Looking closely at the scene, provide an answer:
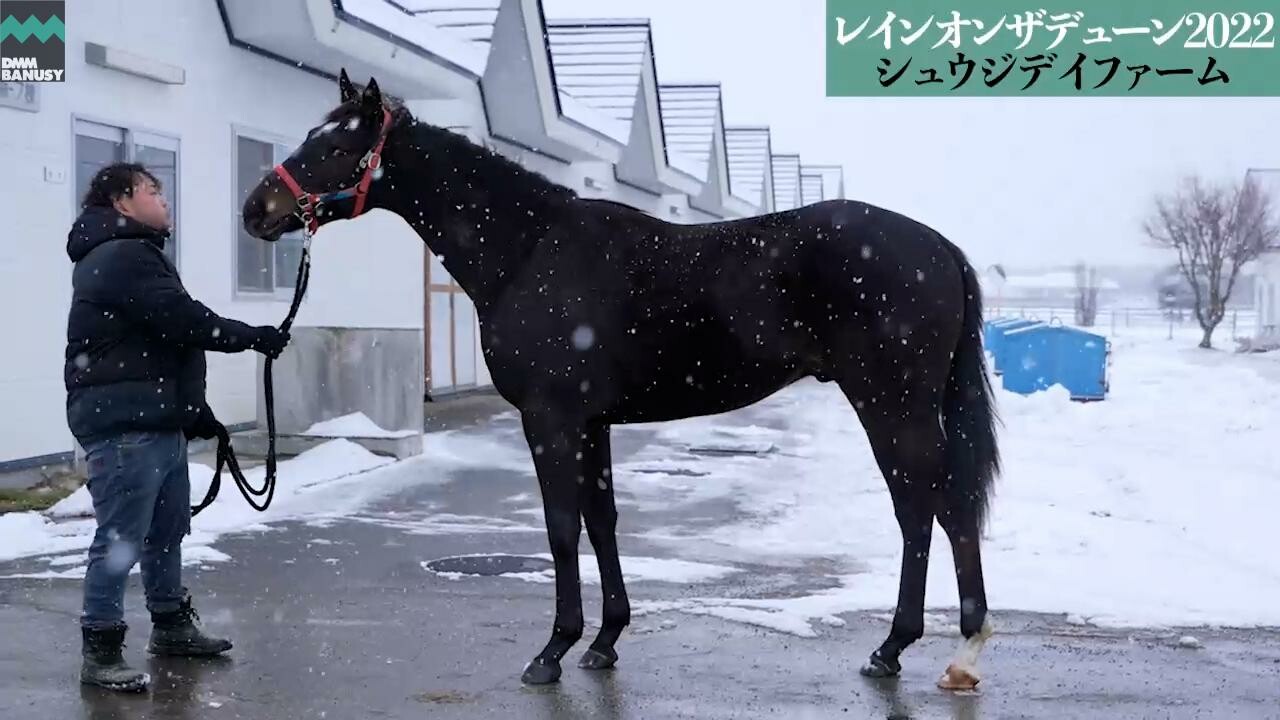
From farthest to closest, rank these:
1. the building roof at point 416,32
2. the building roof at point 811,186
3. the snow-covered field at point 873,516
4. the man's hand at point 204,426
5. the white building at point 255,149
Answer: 1. the building roof at point 811,186
2. the building roof at point 416,32
3. the white building at point 255,149
4. the snow-covered field at point 873,516
5. the man's hand at point 204,426

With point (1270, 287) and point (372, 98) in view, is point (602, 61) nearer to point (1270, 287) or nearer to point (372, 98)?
point (372, 98)

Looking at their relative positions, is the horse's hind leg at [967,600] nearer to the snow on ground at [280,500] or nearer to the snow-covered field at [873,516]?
the snow-covered field at [873,516]

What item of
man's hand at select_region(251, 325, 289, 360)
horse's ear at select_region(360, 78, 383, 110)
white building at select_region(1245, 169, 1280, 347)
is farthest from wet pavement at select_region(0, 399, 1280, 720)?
white building at select_region(1245, 169, 1280, 347)

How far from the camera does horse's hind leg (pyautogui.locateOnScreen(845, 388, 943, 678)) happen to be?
498 centimetres

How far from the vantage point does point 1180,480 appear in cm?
1084

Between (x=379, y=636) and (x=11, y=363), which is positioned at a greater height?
(x=11, y=363)

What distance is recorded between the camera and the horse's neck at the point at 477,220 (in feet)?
17.2

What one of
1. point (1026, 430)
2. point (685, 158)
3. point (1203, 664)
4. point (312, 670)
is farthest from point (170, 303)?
point (685, 158)

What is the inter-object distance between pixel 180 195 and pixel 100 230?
6908mm

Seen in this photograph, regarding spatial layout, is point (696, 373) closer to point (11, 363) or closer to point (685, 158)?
point (11, 363)

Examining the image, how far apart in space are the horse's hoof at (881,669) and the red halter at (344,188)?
8.61 feet

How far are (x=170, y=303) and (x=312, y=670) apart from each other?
148 cm

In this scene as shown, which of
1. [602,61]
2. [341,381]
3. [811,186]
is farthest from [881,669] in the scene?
[811,186]

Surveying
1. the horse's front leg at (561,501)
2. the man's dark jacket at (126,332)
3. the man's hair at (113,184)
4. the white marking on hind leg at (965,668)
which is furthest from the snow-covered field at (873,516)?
the man's hair at (113,184)
